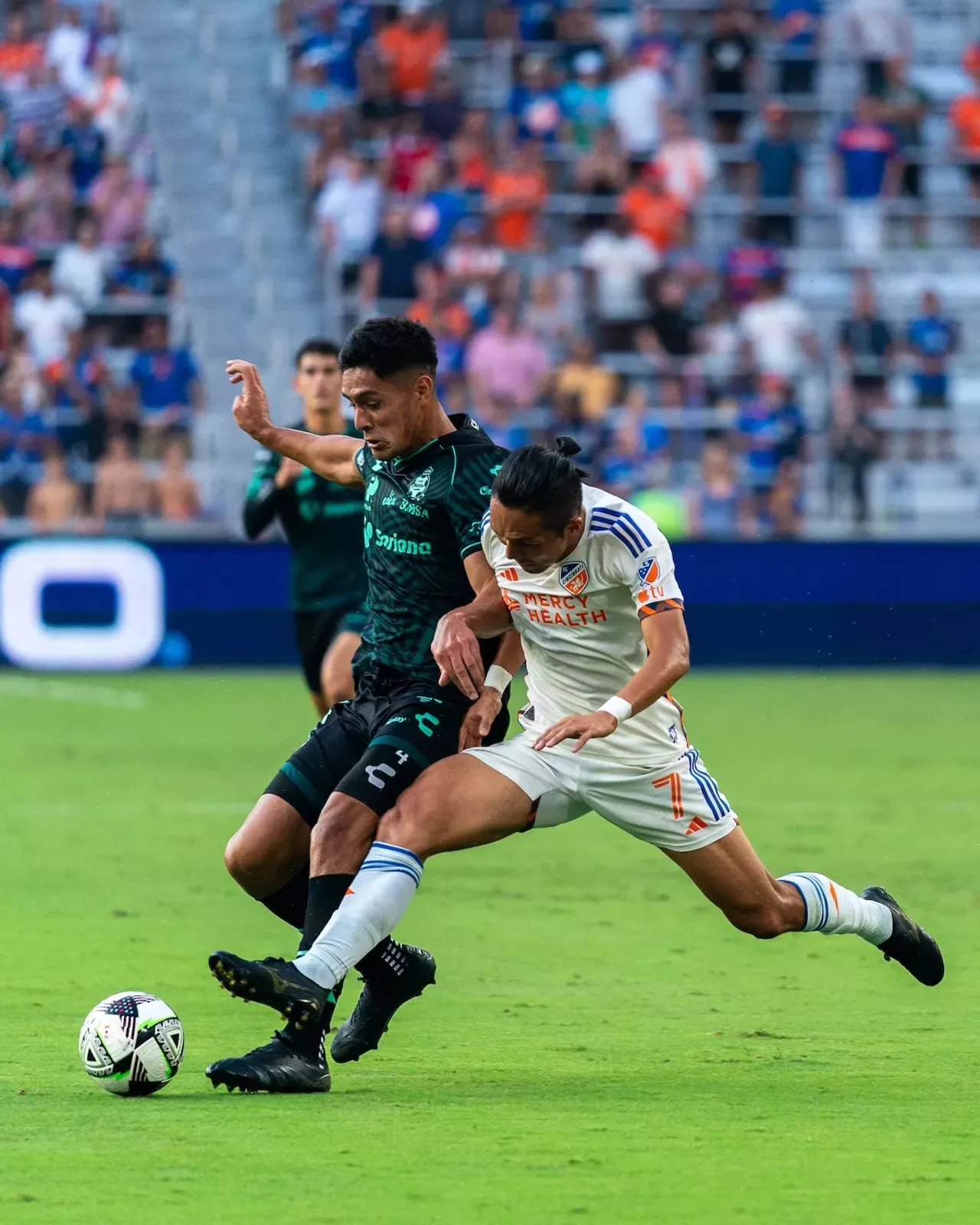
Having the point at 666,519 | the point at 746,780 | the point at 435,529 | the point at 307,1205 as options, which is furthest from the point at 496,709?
the point at 666,519

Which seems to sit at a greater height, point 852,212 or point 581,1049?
point 852,212

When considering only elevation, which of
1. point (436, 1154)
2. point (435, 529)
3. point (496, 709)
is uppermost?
point (435, 529)

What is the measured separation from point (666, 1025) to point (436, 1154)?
6.36 feet

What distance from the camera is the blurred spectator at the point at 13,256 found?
21.8 meters

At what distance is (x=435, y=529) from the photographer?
6320mm

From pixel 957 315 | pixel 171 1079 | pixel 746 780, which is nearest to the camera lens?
pixel 171 1079

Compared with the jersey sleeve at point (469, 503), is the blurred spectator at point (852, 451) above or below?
below

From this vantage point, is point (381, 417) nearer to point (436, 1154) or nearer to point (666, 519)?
point (436, 1154)

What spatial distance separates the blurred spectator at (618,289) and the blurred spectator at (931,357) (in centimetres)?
276

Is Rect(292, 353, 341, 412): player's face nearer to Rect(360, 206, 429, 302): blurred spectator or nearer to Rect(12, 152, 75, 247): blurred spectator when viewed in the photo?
Rect(360, 206, 429, 302): blurred spectator

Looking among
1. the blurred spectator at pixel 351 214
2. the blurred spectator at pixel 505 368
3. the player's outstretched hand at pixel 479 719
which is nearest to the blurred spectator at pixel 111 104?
the blurred spectator at pixel 351 214

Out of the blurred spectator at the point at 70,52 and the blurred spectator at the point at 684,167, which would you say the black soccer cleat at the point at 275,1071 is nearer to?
the blurred spectator at the point at 684,167

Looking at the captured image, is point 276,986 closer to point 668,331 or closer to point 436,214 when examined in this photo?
point 668,331

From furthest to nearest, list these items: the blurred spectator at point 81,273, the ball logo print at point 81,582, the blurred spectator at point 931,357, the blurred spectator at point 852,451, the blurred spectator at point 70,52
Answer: the blurred spectator at point 70,52, the blurred spectator at point 931,357, the blurred spectator at point 81,273, the blurred spectator at point 852,451, the ball logo print at point 81,582
